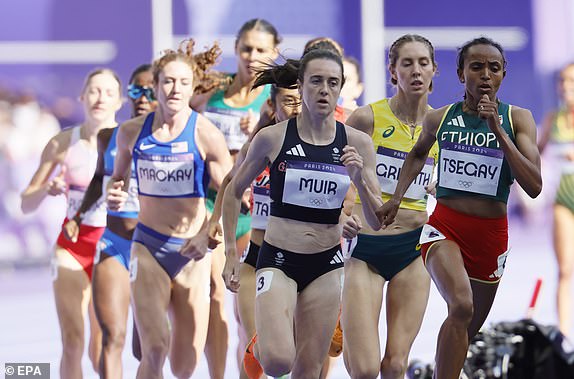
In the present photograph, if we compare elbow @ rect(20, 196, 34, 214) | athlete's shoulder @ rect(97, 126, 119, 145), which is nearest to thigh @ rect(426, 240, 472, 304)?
athlete's shoulder @ rect(97, 126, 119, 145)

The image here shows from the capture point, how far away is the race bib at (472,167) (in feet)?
20.0

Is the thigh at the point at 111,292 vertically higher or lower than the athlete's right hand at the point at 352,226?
lower

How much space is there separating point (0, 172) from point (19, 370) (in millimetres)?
6412

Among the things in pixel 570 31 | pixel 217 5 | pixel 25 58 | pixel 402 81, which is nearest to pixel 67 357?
pixel 402 81

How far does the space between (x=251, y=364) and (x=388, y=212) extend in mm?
1147

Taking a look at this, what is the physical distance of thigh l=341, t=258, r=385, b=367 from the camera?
623 cm

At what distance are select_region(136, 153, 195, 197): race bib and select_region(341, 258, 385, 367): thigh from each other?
123cm

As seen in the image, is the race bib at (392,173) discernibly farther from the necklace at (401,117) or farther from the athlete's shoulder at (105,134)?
the athlete's shoulder at (105,134)

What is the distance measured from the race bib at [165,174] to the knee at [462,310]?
1.96 meters

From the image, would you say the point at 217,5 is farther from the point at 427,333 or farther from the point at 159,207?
the point at 159,207

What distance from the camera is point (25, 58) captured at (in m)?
14.8

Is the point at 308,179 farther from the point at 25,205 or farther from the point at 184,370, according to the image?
the point at 25,205

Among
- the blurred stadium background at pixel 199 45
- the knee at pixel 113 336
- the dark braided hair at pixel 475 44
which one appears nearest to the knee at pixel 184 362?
the knee at pixel 113 336

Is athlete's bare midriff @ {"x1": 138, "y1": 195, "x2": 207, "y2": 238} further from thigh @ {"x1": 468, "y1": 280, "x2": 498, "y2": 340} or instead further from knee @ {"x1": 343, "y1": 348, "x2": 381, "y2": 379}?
thigh @ {"x1": 468, "y1": 280, "x2": 498, "y2": 340}
